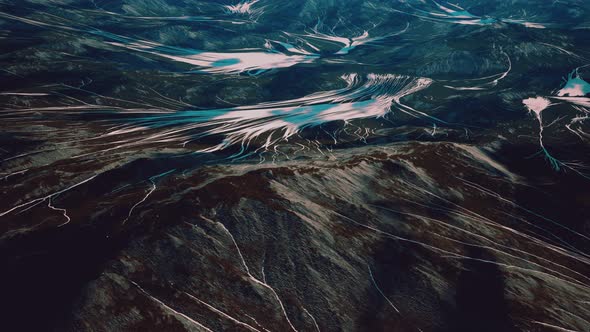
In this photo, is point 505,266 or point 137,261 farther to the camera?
point 505,266

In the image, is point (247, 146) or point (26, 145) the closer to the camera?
point (26, 145)

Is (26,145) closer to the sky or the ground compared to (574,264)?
closer to the sky

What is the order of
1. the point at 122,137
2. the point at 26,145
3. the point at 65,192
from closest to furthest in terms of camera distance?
1. the point at 65,192
2. the point at 26,145
3. the point at 122,137

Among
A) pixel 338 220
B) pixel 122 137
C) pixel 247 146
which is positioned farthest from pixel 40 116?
pixel 338 220

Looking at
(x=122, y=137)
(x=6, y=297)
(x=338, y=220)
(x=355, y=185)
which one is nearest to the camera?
(x=6, y=297)

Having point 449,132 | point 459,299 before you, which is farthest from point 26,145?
point 449,132

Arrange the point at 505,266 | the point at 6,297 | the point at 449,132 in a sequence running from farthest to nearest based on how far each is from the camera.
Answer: the point at 449,132
the point at 505,266
the point at 6,297

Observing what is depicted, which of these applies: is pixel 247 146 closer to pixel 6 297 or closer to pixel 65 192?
pixel 65 192

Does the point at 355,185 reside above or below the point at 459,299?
above

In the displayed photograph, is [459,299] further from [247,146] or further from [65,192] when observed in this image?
[247,146]
